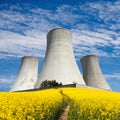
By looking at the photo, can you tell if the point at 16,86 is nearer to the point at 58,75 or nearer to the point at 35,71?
the point at 35,71

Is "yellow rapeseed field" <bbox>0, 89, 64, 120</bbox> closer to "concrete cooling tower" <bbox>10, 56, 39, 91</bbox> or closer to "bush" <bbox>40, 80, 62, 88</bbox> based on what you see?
"bush" <bbox>40, 80, 62, 88</bbox>

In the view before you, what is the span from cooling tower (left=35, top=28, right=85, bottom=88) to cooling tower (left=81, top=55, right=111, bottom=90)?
8588mm

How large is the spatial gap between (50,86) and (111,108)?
4344cm

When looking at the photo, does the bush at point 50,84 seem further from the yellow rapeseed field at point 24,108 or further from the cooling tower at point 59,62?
the yellow rapeseed field at point 24,108

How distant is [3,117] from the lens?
4523mm

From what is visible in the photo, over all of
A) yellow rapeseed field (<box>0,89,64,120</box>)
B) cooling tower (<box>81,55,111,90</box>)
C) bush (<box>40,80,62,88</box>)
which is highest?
cooling tower (<box>81,55,111,90</box>)

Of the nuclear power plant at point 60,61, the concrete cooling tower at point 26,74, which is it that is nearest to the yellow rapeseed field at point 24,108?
the nuclear power plant at point 60,61

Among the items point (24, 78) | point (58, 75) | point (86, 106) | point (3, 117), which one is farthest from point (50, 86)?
point (3, 117)

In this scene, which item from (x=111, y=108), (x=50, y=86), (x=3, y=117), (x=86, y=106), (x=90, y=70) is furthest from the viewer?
(x=90, y=70)

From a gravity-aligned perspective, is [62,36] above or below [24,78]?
above

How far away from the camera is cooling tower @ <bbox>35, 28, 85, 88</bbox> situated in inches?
2031

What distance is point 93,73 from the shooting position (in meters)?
61.6

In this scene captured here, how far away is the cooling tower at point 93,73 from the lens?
6131 cm

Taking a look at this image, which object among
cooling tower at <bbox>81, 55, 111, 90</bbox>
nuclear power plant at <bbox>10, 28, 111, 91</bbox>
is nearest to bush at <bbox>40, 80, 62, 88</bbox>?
nuclear power plant at <bbox>10, 28, 111, 91</bbox>
